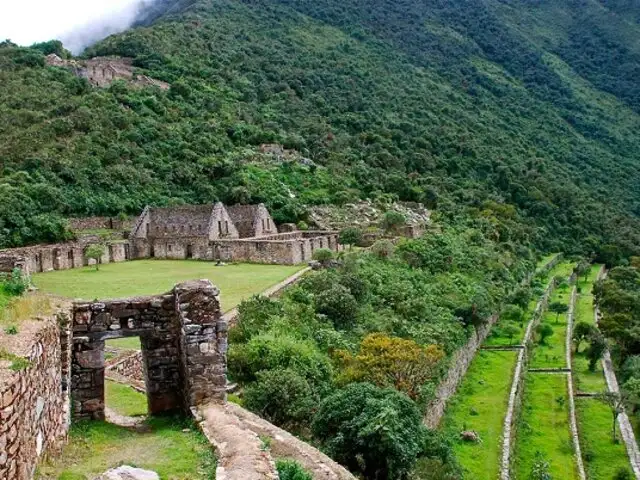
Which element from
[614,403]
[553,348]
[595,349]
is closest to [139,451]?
[614,403]

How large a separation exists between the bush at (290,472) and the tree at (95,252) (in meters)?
31.6

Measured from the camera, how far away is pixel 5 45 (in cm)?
8544

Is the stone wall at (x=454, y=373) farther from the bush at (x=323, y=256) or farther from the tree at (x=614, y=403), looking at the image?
the bush at (x=323, y=256)

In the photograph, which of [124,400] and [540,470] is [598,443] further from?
[124,400]

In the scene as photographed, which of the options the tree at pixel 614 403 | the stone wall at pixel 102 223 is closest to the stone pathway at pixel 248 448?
the tree at pixel 614 403

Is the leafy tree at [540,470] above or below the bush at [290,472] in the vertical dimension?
below

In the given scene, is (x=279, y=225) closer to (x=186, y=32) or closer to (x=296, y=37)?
(x=186, y=32)

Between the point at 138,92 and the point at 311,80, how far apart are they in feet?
130

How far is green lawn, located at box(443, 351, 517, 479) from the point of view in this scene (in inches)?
1079

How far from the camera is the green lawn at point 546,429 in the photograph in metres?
28.9

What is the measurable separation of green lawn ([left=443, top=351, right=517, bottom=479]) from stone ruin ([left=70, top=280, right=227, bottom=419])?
640 inches

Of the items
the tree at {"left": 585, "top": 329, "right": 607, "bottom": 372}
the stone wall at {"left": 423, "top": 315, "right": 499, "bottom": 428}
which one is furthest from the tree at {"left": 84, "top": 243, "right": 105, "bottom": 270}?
the tree at {"left": 585, "top": 329, "right": 607, "bottom": 372}

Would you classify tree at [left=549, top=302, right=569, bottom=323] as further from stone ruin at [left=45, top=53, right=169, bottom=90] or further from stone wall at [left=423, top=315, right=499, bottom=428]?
stone ruin at [left=45, top=53, right=169, bottom=90]

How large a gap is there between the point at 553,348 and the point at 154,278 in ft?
89.5
